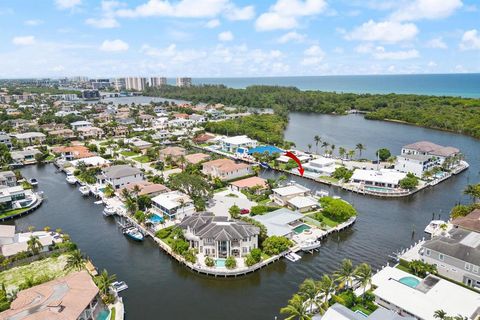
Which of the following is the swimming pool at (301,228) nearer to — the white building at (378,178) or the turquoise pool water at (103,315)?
the white building at (378,178)

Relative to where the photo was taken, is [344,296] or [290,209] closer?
[344,296]

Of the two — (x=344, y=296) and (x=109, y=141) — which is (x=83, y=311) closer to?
(x=344, y=296)

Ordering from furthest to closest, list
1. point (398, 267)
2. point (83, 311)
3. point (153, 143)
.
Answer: point (153, 143)
point (398, 267)
point (83, 311)

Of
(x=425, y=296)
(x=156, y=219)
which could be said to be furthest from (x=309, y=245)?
(x=156, y=219)

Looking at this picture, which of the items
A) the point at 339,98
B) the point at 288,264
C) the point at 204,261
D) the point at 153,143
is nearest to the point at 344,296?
the point at 288,264

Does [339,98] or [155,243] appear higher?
[339,98]

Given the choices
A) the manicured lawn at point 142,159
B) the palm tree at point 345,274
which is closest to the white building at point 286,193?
the palm tree at point 345,274

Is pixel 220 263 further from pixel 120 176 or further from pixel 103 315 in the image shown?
pixel 120 176
